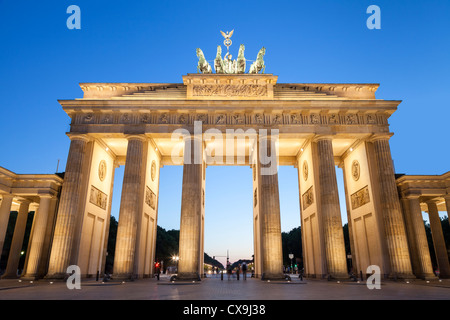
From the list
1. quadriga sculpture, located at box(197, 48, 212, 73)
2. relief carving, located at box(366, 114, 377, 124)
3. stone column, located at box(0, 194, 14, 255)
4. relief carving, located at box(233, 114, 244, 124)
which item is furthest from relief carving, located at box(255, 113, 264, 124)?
stone column, located at box(0, 194, 14, 255)

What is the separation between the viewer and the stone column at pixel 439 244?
27.0m

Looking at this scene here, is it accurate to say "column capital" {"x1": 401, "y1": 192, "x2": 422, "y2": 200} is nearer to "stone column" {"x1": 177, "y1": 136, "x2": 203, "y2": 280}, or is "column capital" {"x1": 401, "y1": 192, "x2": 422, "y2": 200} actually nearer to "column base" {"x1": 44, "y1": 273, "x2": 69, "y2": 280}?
"stone column" {"x1": 177, "y1": 136, "x2": 203, "y2": 280}

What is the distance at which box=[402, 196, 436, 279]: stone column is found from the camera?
76.7 ft

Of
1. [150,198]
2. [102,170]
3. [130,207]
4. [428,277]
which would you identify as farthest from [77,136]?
[428,277]

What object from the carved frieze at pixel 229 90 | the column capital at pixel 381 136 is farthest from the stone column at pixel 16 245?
the column capital at pixel 381 136

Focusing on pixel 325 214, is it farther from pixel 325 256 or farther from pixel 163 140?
pixel 163 140

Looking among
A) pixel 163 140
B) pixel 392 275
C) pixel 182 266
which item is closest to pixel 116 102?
pixel 163 140

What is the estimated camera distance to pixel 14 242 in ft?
89.8

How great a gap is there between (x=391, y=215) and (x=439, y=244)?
965 cm

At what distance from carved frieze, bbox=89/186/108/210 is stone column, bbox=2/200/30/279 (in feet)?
24.0

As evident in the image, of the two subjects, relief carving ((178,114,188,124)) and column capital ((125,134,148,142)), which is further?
relief carving ((178,114,188,124))

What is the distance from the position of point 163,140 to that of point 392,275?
70.4ft

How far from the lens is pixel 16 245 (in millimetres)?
27312

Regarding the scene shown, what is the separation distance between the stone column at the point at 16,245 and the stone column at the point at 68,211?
7.86m
